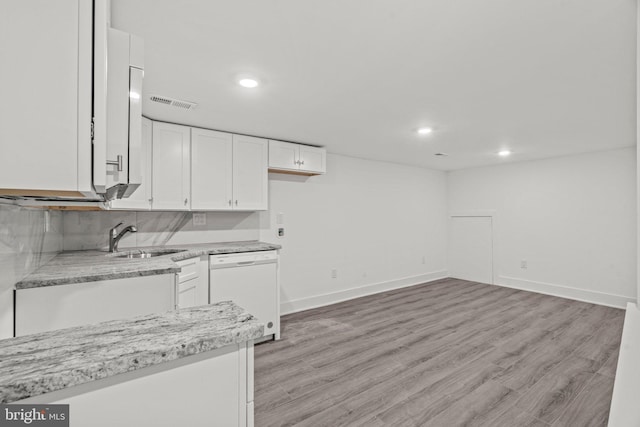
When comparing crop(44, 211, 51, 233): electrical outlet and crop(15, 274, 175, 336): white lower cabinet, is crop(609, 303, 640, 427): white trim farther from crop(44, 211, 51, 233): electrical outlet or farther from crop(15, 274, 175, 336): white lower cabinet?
crop(44, 211, 51, 233): electrical outlet

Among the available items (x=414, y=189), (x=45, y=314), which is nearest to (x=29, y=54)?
(x=45, y=314)

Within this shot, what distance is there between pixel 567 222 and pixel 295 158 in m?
4.30

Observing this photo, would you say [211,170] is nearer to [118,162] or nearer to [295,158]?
[295,158]

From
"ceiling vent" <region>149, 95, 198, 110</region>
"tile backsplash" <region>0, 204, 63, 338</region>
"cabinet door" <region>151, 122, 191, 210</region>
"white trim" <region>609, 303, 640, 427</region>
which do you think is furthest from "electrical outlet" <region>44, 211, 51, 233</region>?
"white trim" <region>609, 303, 640, 427</region>

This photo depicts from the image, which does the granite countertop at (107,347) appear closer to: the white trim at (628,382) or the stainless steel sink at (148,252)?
the white trim at (628,382)

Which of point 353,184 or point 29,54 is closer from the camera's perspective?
point 29,54

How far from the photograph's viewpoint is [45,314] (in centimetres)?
161

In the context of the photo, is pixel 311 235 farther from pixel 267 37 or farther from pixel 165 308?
pixel 267 37

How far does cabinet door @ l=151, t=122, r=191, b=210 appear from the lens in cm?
296

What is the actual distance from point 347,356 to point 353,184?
277cm

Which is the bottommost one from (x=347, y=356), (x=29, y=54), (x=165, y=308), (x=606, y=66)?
(x=347, y=356)

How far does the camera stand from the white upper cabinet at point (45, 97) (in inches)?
25.1

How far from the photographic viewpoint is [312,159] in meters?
4.00

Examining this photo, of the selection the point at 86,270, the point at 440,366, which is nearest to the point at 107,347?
the point at 86,270
